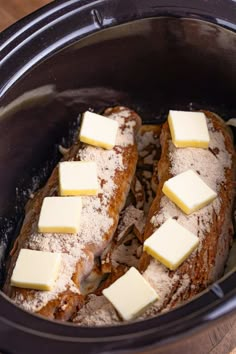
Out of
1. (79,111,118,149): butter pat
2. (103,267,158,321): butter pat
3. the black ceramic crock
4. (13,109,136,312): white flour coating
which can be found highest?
the black ceramic crock

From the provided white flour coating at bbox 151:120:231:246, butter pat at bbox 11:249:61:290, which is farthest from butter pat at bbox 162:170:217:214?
butter pat at bbox 11:249:61:290

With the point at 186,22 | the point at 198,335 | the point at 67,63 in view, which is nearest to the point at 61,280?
the point at 198,335

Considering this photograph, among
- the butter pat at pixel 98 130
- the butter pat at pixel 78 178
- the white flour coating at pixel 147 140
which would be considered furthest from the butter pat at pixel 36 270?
the white flour coating at pixel 147 140

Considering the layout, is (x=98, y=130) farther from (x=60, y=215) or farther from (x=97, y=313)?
(x=97, y=313)

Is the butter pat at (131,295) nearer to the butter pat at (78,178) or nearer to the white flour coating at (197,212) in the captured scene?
the white flour coating at (197,212)

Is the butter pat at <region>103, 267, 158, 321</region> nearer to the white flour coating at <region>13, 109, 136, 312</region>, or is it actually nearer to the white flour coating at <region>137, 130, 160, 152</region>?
the white flour coating at <region>13, 109, 136, 312</region>

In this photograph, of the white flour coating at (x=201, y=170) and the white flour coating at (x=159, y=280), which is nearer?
the white flour coating at (x=159, y=280)
